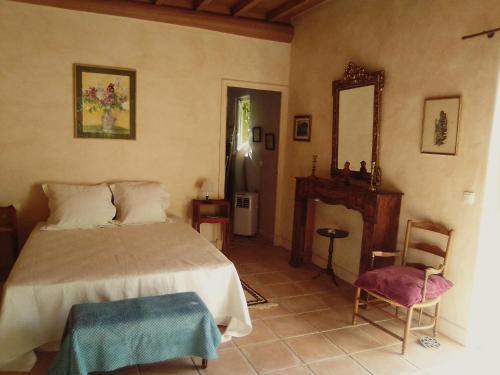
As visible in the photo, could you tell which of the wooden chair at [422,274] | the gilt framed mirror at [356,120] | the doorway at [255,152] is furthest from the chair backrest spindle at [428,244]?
the doorway at [255,152]

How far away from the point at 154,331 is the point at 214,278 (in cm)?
72

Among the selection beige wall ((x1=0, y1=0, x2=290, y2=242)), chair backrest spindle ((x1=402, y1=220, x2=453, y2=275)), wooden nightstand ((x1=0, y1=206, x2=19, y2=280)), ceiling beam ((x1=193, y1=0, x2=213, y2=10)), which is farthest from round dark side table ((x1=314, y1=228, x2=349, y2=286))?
wooden nightstand ((x1=0, y1=206, x2=19, y2=280))

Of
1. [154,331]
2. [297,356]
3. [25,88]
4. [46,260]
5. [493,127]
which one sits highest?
[25,88]

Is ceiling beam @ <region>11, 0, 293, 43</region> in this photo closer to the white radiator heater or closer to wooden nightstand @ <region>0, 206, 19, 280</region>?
wooden nightstand @ <region>0, 206, 19, 280</region>

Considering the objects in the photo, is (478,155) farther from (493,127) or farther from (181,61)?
(181,61)

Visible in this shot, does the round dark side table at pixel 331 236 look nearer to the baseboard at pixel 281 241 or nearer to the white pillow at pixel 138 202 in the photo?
the baseboard at pixel 281 241

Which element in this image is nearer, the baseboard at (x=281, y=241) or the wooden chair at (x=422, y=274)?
the wooden chair at (x=422, y=274)

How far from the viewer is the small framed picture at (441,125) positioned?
307 cm

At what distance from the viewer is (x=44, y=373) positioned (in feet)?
8.13

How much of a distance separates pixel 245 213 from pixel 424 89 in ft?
10.7

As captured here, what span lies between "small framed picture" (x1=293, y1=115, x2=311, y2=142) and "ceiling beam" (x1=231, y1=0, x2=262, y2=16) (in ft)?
4.64

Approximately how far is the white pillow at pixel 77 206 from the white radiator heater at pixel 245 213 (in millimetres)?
2236

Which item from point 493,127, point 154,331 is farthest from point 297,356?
point 493,127

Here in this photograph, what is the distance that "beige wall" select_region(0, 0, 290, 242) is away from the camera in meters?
4.11
